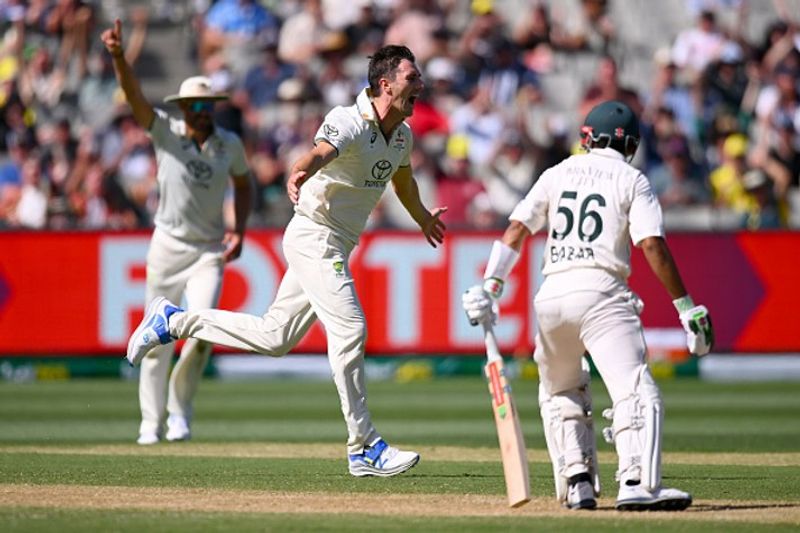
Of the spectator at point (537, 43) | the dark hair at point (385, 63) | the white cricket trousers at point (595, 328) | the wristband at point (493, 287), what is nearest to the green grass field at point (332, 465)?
the white cricket trousers at point (595, 328)

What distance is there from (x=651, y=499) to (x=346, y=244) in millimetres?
2541

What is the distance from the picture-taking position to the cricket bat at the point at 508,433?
22.6 ft

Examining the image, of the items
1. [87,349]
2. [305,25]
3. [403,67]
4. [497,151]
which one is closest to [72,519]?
[403,67]

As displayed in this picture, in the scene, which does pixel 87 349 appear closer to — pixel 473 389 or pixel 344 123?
pixel 473 389

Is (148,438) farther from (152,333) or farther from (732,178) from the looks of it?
(732,178)

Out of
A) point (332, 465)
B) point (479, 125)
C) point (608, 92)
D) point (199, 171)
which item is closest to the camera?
point (332, 465)

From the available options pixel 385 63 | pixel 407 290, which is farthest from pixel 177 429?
pixel 407 290

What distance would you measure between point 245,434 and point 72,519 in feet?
16.9

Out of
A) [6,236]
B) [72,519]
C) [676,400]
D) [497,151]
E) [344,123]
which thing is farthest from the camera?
[497,151]

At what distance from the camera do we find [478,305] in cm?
695

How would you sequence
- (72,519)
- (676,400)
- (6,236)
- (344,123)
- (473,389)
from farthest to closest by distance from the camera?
(6,236) → (473,389) → (676,400) → (344,123) → (72,519)

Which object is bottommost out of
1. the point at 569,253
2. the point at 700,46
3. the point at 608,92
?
the point at 569,253

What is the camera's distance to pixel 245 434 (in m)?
11.9

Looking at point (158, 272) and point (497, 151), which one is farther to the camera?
point (497, 151)
